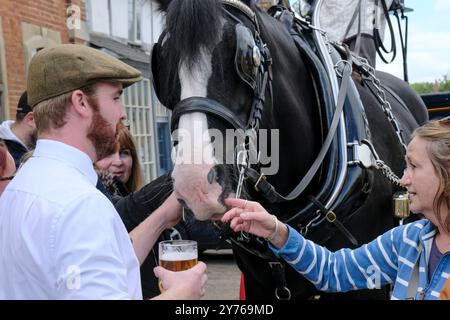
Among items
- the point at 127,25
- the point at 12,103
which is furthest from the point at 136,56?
the point at 12,103

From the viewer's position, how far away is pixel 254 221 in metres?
1.83

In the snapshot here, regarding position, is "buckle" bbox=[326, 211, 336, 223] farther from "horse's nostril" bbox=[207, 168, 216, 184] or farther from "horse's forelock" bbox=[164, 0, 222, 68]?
"horse's forelock" bbox=[164, 0, 222, 68]

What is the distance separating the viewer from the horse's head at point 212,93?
1.72 metres

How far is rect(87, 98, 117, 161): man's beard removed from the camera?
1.41m

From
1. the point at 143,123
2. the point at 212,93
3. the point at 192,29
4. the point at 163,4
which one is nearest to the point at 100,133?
the point at 212,93

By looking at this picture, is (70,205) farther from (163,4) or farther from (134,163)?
(134,163)

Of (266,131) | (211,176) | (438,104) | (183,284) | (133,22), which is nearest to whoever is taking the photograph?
(183,284)

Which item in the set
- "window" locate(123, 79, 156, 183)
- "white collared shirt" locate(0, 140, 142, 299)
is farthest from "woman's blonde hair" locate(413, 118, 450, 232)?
"window" locate(123, 79, 156, 183)

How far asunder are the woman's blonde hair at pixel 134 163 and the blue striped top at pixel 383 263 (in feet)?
4.67

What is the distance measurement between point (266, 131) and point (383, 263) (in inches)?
26.8

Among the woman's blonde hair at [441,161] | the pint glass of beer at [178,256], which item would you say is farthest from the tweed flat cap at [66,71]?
the woman's blonde hair at [441,161]

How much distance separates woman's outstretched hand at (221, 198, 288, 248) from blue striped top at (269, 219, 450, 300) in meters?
0.04

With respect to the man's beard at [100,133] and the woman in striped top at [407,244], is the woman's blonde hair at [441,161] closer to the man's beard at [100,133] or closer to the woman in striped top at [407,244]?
the woman in striped top at [407,244]
